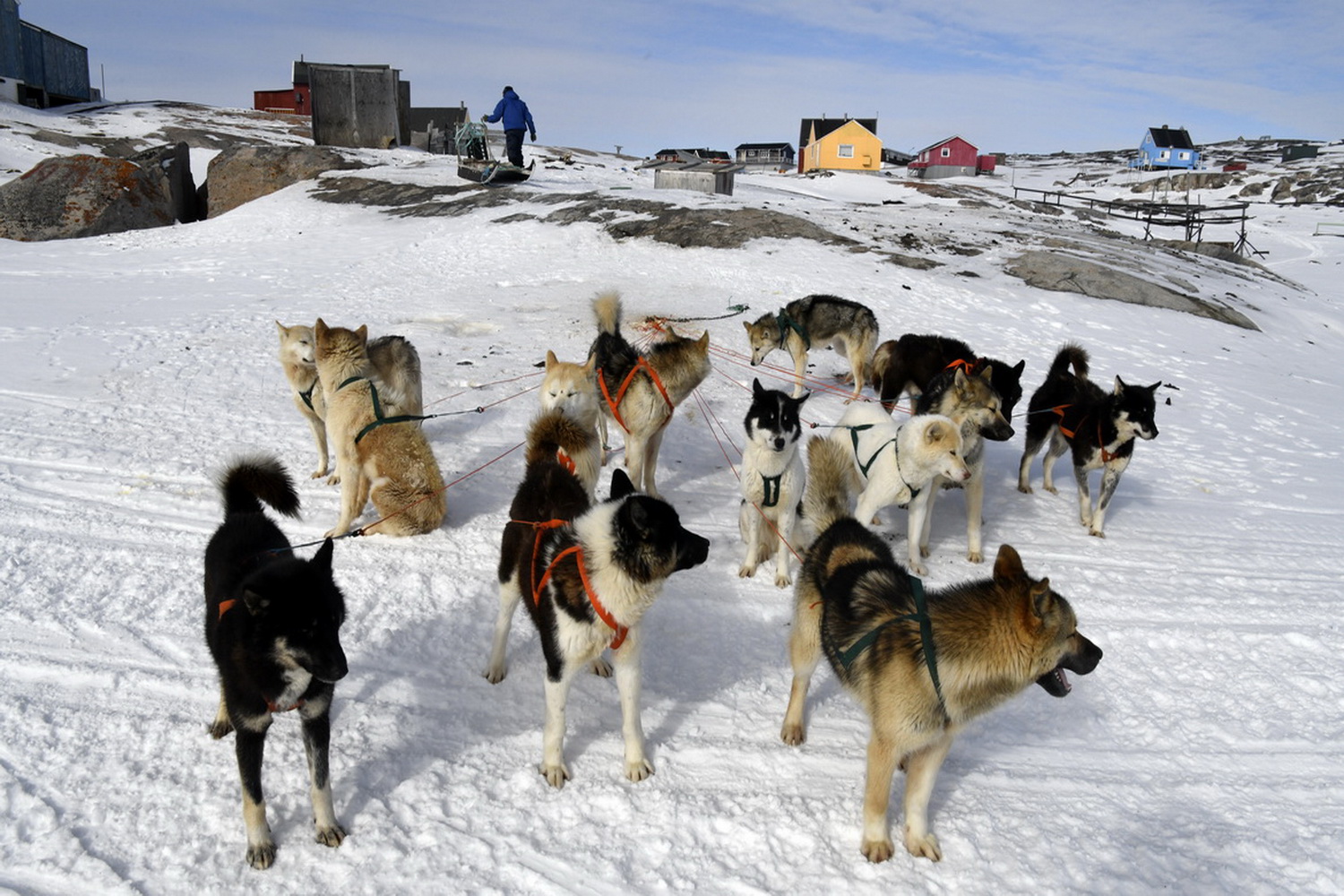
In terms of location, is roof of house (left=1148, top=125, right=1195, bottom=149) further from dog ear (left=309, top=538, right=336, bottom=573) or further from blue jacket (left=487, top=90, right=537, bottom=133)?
dog ear (left=309, top=538, right=336, bottom=573)

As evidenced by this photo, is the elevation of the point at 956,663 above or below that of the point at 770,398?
below

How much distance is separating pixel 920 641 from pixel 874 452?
2696mm

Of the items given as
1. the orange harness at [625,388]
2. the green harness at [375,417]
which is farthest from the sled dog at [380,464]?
the orange harness at [625,388]

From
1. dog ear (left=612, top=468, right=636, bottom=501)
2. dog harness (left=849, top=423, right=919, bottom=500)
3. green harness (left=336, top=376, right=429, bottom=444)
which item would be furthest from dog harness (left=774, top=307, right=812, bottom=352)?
dog ear (left=612, top=468, right=636, bottom=501)

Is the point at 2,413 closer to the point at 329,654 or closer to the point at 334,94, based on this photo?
the point at 329,654

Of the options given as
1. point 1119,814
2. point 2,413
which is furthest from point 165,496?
point 1119,814

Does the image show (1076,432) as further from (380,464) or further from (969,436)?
(380,464)

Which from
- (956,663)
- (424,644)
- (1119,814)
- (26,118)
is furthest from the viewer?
(26,118)

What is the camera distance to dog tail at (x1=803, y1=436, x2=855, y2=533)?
4.91m

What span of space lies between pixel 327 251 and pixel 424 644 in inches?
481

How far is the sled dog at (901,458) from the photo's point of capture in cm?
479

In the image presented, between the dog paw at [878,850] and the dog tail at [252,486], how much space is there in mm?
2708

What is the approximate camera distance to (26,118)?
1162 inches

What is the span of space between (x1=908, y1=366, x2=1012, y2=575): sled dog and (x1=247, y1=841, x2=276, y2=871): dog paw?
385 centimetres
